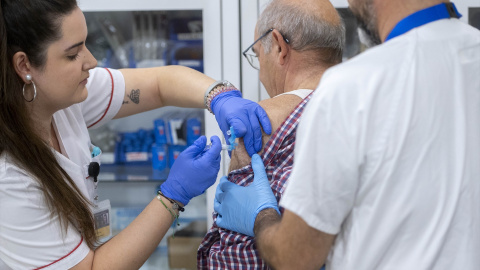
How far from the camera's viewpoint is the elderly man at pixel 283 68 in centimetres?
138

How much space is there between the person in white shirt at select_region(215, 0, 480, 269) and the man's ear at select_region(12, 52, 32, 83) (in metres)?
0.78

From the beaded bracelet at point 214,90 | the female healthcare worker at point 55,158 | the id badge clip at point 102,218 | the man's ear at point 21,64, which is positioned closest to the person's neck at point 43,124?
the female healthcare worker at point 55,158

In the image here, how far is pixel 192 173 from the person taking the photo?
1.48 metres

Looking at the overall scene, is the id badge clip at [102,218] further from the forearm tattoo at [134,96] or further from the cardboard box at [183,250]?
the cardboard box at [183,250]

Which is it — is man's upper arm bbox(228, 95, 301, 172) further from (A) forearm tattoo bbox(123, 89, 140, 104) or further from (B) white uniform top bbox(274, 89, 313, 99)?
(A) forearm tattoo bbox(123, 89, 140, 104)

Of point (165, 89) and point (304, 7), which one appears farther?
point (165, 89)

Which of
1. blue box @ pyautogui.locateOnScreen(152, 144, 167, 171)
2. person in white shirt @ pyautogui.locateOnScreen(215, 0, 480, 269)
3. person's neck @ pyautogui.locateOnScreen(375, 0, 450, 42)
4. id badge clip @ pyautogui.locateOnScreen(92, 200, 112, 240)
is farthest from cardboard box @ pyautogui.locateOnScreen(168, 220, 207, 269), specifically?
person's neck @ pyautogui.locateOnScreen(375, 0, 450, 42)

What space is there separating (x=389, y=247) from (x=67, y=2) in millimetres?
1008

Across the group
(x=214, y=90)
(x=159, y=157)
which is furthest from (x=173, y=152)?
(x=214, y=90)

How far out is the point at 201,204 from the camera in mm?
2354

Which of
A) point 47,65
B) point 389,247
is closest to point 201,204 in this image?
point 47,65

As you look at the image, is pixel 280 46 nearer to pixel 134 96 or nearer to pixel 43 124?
pixel 134 96

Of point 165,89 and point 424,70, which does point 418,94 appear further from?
point 165,89

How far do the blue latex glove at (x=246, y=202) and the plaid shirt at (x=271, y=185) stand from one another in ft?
0.10
